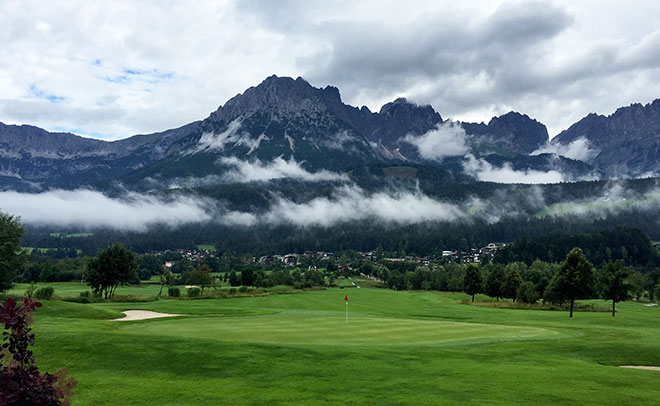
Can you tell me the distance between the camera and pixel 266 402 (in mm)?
15633

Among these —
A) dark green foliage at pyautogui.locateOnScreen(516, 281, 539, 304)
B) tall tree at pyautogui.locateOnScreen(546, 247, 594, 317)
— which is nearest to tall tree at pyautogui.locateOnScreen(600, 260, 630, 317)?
tall tree at pyautogui.locateOnScreen(546, 247, 594, 317)

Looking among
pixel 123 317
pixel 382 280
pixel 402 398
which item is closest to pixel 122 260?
pixel 123 317

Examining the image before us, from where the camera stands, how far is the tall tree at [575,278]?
61.6m

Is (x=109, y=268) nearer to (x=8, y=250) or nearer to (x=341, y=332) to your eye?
(x=8, y=250)

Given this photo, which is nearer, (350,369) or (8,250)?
(350,369)

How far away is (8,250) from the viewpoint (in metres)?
58.1

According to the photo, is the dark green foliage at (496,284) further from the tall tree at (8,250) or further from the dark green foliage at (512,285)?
the tall tree at (8,250)

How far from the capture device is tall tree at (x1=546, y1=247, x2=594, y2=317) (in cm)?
6162

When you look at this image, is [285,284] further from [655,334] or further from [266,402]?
[266,402]

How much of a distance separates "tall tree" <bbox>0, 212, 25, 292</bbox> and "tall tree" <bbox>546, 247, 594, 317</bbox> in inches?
3116

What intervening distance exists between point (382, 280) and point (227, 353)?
545 ft

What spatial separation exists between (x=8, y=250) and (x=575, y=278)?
8075 cm

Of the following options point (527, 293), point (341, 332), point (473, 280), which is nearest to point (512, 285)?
point (473, 280)

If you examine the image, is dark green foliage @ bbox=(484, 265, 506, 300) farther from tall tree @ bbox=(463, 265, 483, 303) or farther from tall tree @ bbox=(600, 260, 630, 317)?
tall tree @ bbox=(600, 260, 630, 317)
